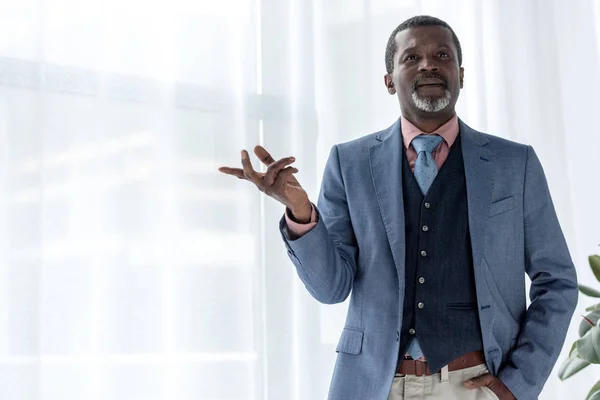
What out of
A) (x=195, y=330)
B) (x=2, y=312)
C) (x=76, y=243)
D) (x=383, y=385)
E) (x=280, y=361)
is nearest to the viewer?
(x=383, y=385)

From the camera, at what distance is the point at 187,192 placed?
A: 2.08 meters

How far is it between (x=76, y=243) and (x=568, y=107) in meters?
2.00

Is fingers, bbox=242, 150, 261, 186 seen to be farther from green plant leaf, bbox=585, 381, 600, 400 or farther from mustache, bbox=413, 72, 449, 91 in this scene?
green plant leaf, bbox=585, 381, 600, 400

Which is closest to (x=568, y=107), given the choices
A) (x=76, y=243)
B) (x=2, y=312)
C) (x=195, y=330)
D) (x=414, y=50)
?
(x=414, y=50)

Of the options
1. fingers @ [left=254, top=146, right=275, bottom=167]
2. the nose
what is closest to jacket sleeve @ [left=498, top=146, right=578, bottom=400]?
the nose

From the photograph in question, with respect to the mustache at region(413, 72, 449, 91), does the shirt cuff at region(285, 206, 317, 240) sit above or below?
below

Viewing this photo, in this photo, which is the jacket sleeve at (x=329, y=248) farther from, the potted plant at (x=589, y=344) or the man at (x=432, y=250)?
the potted plant at (x=589, y=344)

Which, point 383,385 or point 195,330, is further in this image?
point 195,330

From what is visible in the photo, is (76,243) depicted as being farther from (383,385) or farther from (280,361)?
(383,385)

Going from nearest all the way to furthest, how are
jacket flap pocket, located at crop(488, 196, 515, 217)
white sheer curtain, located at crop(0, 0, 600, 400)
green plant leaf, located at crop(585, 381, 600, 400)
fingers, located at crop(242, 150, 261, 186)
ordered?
fingers, located at crop(242, 150, 261, 186) → jacket flap pocket, located at crop(488, 196, 515, 217) → white sheer curtain, located at crop(0, 0, 600, 400) → green plant leaf, located at crop(585, 381, 600, 400)

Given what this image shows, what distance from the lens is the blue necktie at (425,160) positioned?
155 cm

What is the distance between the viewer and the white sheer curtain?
180 centimetres

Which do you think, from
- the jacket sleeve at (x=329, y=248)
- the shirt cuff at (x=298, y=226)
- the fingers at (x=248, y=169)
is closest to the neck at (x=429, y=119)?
the jacket sleeve at (x=329, y=248)

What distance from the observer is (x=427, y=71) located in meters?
1.59
